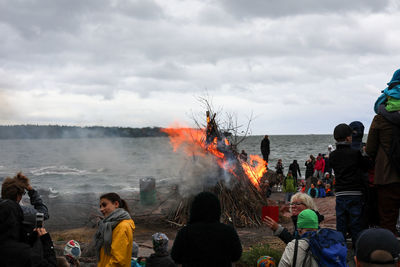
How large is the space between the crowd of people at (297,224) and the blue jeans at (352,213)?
1 cm

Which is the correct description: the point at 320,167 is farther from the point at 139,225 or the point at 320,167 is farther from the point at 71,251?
the point at 71,251

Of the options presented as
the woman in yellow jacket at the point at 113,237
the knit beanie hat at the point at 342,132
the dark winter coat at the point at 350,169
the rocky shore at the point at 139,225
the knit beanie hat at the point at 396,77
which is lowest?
the rocky shore at the point at 139,225

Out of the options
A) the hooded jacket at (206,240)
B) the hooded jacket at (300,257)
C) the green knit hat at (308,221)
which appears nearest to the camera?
the hooded jacket at (300,257)

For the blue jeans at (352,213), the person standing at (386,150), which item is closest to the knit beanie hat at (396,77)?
the person standing at (386,150)

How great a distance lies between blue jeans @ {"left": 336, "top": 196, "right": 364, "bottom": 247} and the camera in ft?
16.1

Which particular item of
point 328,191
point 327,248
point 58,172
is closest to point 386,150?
point 327,248

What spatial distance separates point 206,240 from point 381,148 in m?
2.41

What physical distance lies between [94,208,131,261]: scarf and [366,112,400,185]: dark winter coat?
2.80 m

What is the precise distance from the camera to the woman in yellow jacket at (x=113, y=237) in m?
3.90

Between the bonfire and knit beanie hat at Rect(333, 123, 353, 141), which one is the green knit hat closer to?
knit beanie hat at Rect(333, 123, 353, 141)

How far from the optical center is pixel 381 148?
14.8 feet

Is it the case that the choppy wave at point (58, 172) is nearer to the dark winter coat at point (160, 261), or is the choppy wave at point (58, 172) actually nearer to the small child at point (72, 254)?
the small child at point (72, 254)

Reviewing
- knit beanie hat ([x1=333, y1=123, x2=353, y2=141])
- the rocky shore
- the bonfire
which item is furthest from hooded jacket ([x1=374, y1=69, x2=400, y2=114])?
the bonfire

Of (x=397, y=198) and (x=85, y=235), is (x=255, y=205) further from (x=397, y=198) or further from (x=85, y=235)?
(x=397, y=198)
